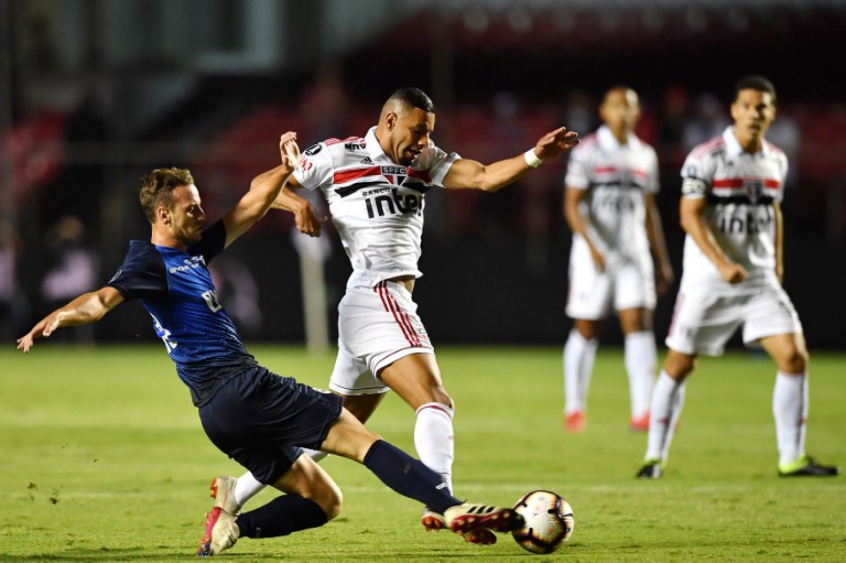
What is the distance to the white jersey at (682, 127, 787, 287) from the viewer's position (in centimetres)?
894

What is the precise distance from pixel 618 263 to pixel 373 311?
5378 mm

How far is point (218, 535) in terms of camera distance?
20.0 ft

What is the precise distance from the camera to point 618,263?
1176 centimetres

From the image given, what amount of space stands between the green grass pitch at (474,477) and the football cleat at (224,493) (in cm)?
19

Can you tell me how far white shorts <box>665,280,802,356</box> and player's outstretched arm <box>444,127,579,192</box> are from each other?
2.64 m

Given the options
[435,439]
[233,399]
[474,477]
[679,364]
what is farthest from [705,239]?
[233,399]

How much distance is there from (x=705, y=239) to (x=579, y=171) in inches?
118

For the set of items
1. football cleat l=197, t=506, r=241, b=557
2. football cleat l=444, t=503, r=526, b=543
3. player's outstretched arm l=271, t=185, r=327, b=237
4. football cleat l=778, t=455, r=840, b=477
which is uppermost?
player's outstretched arm l=271, t=185, r=327, b=237

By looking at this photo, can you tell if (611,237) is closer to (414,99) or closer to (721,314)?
(721,314)

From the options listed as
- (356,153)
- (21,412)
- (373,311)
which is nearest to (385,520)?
(373,311)

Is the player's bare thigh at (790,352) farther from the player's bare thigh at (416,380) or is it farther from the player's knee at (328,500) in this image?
the player's knee at (328,500)

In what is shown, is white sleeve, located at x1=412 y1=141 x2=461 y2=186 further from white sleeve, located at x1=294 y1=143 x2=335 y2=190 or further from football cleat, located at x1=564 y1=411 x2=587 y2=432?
football cleat, located at x1=564 y1=411 x2=587 y2=432

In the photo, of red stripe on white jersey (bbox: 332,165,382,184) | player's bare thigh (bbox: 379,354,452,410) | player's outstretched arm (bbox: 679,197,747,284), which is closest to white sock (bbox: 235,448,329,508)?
player's bare thigh (bbox: 379,354,452,410)

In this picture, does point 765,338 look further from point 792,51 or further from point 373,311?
point 792,51
